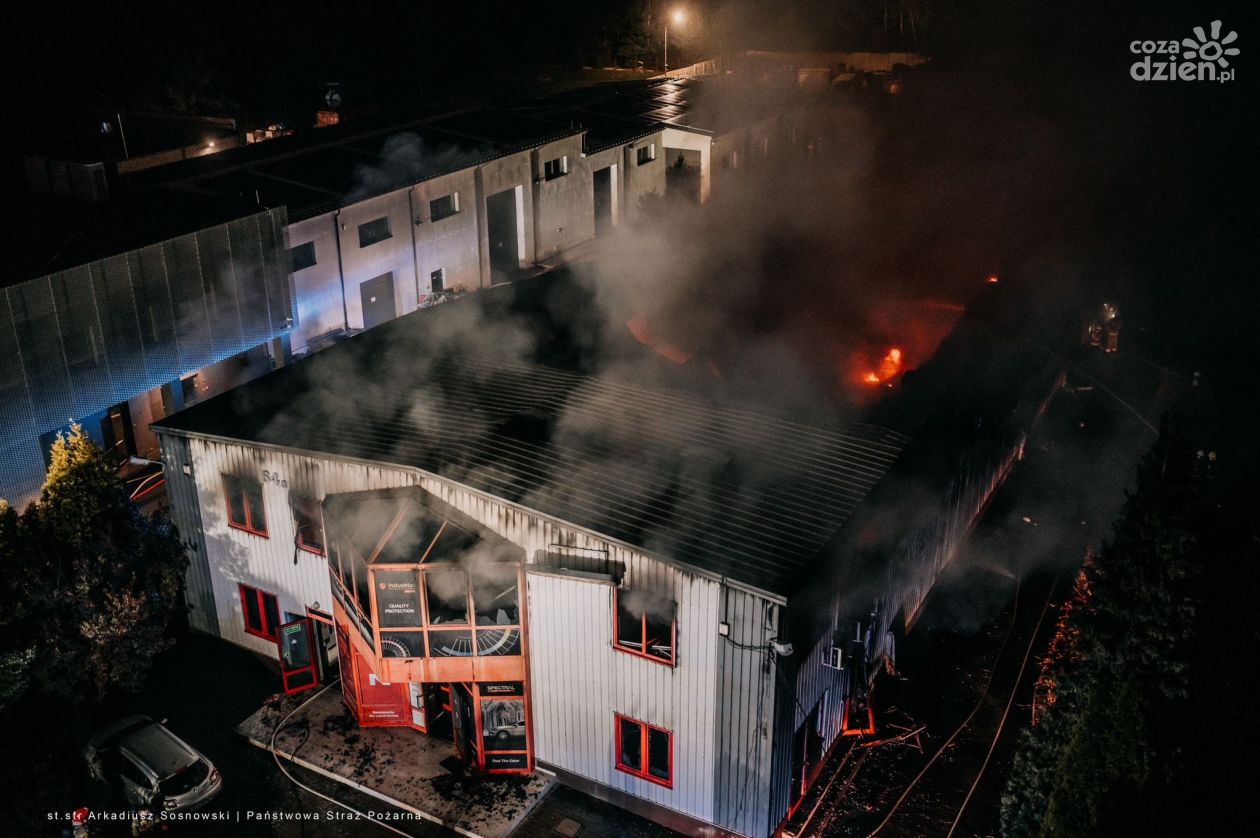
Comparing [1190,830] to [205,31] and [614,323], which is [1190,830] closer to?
[614,323]

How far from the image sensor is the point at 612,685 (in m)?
13.4

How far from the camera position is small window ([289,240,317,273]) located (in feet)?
84.2

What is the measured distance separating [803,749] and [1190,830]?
4.77 m

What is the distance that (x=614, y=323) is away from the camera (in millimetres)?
21484

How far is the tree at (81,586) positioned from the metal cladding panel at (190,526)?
424 millimetres

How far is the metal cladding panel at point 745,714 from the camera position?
1190 cm

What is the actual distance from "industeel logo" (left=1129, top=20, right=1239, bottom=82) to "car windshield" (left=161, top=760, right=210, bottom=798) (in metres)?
58.6

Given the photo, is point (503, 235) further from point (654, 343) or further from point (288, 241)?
point (654, 343)

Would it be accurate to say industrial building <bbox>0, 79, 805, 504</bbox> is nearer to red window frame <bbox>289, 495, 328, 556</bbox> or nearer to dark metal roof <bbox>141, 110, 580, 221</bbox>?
dark metal roof <bbox>141, 110, 580, 221</bbox>

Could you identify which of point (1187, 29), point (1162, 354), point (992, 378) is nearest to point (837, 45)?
point (1187, 29)

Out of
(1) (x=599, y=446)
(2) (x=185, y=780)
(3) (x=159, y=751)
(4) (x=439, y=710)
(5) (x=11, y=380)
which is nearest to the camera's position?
(2) (x=185, y=780)

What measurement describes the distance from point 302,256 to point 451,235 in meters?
5.53

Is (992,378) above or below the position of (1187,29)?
below

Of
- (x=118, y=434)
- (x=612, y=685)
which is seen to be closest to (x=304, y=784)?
(x=612, y=685)
